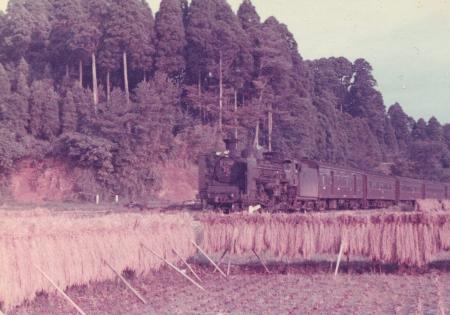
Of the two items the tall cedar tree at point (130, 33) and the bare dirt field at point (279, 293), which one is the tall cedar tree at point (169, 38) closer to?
the tall cedar tree at point (130, 33)

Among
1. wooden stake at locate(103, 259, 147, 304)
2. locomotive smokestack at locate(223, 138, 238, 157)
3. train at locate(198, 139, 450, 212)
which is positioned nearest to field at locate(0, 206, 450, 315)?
wooden stake at locate(103, 259, 147, 304)

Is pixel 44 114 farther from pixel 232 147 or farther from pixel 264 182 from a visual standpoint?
pixel 264 182

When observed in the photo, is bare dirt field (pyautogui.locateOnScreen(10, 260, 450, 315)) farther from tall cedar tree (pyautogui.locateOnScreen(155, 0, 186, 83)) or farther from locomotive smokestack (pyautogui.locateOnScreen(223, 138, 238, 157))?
tall cedar tree (pyautogui.locateOnScreen(155, 0, 186, 83))

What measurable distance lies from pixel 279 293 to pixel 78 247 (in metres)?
4.40

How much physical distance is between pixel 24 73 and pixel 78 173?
13.6 meters

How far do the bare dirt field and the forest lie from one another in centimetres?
3295

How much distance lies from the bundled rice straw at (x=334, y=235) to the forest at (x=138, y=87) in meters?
32.0

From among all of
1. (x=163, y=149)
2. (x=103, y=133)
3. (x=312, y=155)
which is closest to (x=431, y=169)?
(x=312, y=155)

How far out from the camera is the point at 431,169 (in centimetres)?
8625

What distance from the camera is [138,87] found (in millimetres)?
53125

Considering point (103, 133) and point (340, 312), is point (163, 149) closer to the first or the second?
point (103, 133)

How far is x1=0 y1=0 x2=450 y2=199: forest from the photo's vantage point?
4944 cm

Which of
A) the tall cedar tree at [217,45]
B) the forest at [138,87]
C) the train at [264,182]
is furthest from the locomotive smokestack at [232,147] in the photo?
the tall cedar tree at [217,45]

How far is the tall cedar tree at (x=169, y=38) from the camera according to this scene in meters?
56.0
